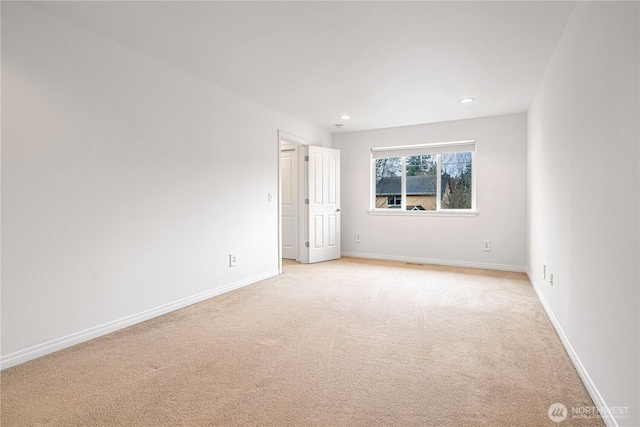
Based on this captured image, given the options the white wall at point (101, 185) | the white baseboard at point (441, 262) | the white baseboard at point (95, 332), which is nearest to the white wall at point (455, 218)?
the white baseboard at point (441, 262)

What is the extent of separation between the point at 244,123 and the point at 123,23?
1781mm

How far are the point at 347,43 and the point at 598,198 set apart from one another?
202cm

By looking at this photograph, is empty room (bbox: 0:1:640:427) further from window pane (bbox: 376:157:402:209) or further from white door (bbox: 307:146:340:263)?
window pane (bbox: 376:157:402:209)

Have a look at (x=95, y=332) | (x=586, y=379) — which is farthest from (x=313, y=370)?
(x=95, y=332)

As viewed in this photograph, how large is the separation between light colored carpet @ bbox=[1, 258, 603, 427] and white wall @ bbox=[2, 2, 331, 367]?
28cm

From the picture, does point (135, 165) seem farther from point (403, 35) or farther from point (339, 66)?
point (403, 35)

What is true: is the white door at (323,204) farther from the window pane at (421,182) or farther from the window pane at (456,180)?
the window pane at (456,180)

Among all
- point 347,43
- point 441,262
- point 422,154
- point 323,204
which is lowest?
point 441,262

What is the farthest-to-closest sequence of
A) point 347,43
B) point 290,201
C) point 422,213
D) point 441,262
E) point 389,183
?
point 389,183, point 290,201, point 422,213, point 441,262, point 347,43

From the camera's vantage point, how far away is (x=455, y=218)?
543cm

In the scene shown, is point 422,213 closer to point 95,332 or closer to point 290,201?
point 290,201

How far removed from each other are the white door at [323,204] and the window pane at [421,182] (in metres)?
1.25

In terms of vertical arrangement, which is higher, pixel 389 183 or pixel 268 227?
pixel 389 183

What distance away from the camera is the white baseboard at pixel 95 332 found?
219cm
